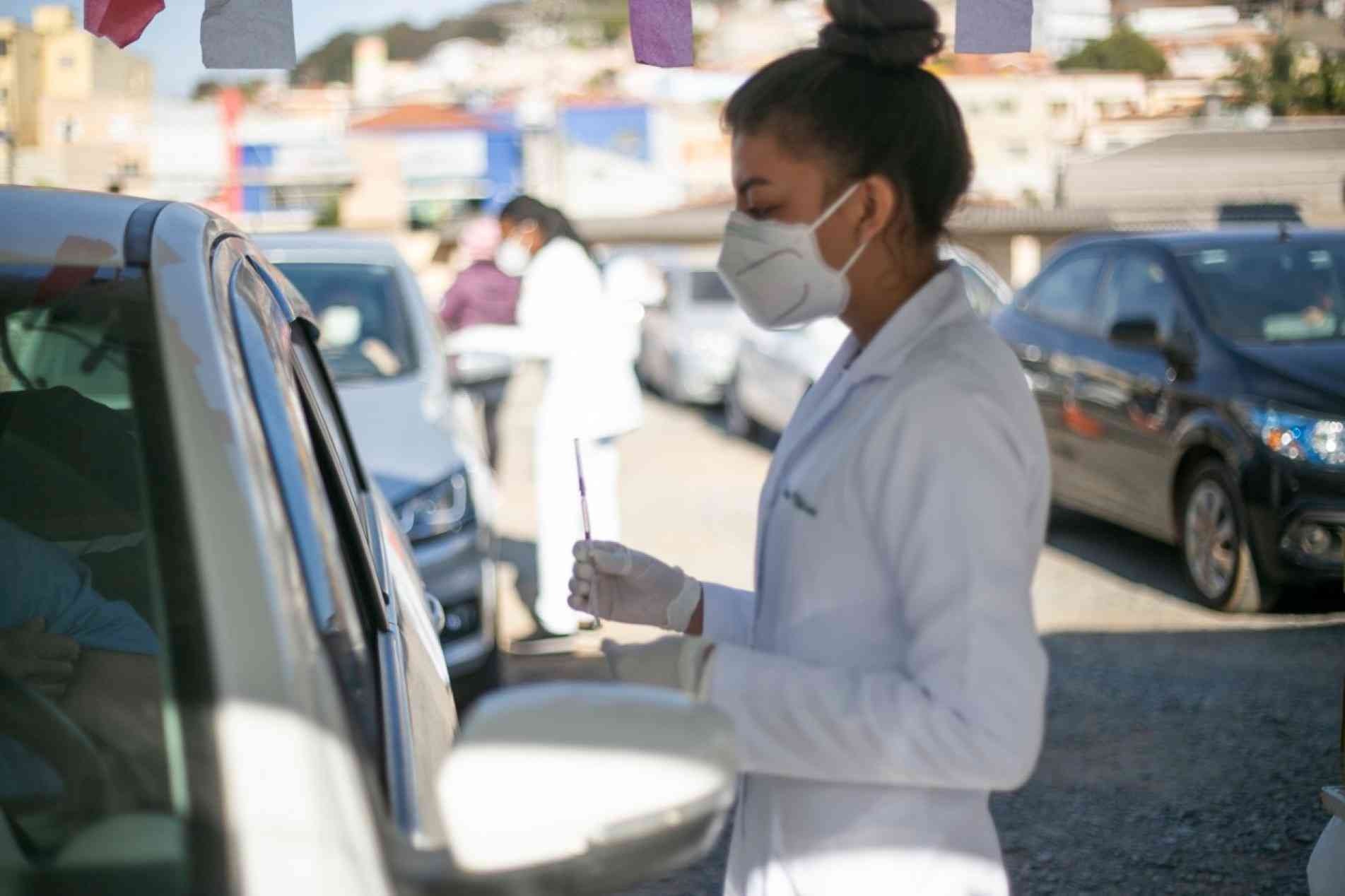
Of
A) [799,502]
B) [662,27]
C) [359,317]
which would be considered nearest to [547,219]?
[359,317]

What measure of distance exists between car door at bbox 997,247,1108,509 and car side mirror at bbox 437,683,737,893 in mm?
7491

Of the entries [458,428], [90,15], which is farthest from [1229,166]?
[90,15]

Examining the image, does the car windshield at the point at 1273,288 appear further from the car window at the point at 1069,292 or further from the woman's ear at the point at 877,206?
the woman's ear at the point at 877,206

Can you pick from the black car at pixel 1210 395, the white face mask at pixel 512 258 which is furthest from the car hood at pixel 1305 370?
the white face mask at pixel 512 258

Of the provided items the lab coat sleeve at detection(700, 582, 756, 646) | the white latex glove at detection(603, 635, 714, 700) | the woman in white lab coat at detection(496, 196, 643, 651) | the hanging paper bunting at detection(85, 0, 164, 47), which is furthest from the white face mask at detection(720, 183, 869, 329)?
the woman in white lab coat at detection(496, 196, 643, 651)

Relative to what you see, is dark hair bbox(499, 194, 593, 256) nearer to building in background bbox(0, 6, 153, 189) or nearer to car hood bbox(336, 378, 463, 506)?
car hood bbox(336, 378, 463, 506)

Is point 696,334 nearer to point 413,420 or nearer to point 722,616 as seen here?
point 413,420

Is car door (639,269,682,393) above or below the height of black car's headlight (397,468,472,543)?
below

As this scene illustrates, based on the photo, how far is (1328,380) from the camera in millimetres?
7344

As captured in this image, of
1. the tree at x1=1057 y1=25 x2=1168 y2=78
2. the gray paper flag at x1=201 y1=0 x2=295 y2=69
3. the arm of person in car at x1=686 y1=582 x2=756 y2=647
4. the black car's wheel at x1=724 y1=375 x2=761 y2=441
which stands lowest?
the black car's wheel at x1=724 y1=375 x2=761 y2=441

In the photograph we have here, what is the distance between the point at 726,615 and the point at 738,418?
517 inches

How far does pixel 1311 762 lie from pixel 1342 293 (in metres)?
3.33

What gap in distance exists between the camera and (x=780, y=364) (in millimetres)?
13242

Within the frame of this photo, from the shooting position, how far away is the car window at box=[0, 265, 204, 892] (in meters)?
1.54
